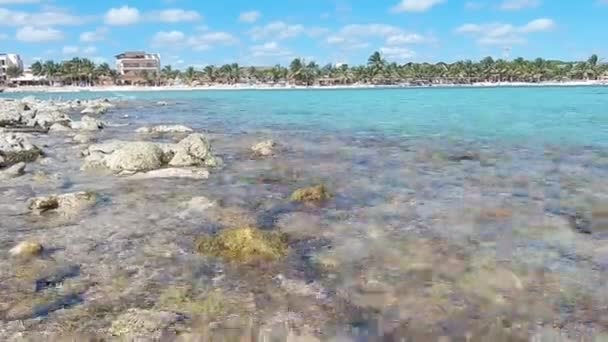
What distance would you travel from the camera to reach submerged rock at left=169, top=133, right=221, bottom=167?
20656 millimetres

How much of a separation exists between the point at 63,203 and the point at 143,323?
7929mm

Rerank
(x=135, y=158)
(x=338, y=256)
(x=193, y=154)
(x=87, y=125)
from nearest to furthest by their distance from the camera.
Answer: (x=338, y=256) → (x=135, y=158) → (x=193, y=154) → (x=87, y=125)

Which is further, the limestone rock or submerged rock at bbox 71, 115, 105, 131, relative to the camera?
submerged rock at bbox 71, 115, 105, 131

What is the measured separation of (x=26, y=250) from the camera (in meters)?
10.2

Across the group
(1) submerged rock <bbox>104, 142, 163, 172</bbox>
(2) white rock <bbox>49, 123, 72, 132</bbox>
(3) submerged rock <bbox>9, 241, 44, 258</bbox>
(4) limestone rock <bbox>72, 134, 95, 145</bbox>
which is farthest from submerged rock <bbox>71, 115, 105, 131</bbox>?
(3) submerged rock <bbox>9, 241, 44, 258</bbox>

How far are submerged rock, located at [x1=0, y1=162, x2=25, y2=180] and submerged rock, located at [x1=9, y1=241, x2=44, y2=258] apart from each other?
366 inches

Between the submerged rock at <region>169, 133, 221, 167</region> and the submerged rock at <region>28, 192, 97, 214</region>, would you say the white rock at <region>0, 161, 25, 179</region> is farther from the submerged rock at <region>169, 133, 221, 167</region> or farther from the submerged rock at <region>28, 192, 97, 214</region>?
the submerged rock at <region>28, 192, 97, 214</region>

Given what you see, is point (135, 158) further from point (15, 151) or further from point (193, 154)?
point (15, 151)

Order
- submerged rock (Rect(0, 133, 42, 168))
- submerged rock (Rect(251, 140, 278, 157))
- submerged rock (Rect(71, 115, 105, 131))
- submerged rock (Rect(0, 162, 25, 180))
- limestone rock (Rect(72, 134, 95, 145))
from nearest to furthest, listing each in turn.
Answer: submerged rock (Rect(0, 162, 25, 180)) < submerged rock (Rect(0, 133, 42, 168)) < submerged rock (Rect(251, 140, 278, 157)) < limestone rock (Rect(72, 134, 95, 145)) < submerged rock (Rect(71, 115, 105, 131))

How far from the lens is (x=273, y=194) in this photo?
15.9 m

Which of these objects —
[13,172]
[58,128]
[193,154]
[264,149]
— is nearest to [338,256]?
[193,154]

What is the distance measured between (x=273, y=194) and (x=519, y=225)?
23.2ft

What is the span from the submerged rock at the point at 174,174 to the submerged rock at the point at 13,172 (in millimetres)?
4371

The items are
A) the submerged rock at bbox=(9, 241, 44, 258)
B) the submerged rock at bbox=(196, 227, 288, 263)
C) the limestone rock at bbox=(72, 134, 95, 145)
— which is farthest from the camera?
the limestone rock at bbox=(72, 134, 95, 145)
